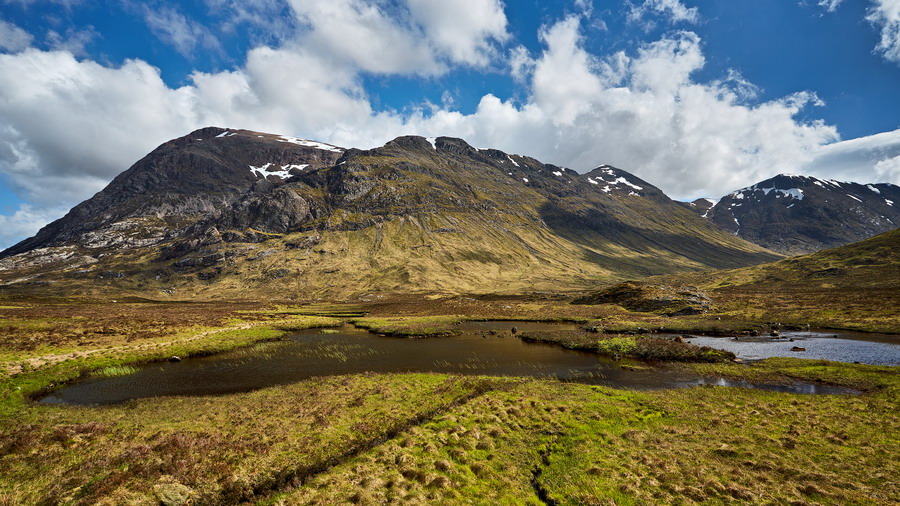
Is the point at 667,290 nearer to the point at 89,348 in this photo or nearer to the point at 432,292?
the point at 432,292

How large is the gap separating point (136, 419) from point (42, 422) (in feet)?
18.3

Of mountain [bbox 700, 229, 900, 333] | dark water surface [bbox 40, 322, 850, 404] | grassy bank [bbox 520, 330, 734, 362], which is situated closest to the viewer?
dark water surface [bbox 40, 322, 850, 404]

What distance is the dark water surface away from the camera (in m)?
35.0

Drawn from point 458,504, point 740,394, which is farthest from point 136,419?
point 740,394

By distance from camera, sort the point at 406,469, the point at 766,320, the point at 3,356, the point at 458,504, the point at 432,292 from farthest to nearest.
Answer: the point at 432,292 < the point at 766,320 < the point at 3,356 < the point at 406,469 < the point at 458,504

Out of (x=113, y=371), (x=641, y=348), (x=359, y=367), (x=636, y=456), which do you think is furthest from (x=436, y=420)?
(x=113, y=371)

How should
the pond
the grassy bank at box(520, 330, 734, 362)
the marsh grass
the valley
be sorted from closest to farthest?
the valley
the marsh grass
the pond
the grassy bank at box(520, 330, 734, 362)

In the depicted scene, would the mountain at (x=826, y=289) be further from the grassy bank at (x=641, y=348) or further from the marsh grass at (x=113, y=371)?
the marsh grass at (x=113, y=371)

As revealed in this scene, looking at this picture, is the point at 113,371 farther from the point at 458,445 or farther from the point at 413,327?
the point at 413,327

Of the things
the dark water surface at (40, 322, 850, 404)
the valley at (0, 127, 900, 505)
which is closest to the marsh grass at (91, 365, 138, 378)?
the valley at (0, 127, 900, 505)

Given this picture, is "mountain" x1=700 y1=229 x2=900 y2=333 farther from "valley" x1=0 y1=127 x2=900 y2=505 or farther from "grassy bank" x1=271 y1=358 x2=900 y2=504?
"grassy bank" x1=271 y1=358 x2=900 y2=504

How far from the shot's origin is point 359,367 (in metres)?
44.7

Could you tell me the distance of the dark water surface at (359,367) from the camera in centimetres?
3497

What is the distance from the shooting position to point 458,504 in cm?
1505
